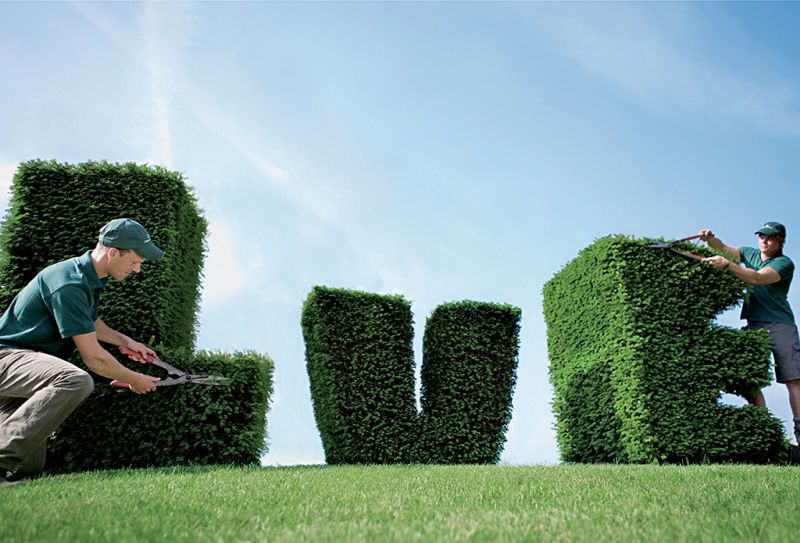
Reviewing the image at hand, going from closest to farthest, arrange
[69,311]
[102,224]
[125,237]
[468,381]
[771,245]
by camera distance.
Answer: [69,311], [125,237], [102,224], [771,245], [468,381]

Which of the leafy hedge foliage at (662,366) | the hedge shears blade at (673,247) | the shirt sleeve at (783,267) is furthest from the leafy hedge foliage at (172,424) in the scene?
the shirt sleeve at (783,267)

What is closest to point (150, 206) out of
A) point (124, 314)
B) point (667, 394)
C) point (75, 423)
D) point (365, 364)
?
point (124, 314)

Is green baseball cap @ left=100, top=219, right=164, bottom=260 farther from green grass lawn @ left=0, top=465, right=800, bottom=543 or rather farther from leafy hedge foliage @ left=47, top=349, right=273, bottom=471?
green grass lawn @ left=0, top=465, right=800, bottom=543

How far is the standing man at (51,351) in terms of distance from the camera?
14.6ft

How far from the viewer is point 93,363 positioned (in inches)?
185

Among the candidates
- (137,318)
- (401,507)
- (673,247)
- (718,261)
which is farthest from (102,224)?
(718,261)

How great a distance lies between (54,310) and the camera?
15.3 feet

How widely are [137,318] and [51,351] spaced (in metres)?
1.55

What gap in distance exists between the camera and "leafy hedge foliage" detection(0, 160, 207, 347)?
648 centimetres

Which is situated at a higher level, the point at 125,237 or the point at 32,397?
the point at 125,237

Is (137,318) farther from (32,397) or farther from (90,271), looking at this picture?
(32,397)

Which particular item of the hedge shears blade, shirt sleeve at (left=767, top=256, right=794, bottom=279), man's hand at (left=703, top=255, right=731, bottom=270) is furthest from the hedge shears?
shirt sleeve at (left=767, top=256, right=794, bottom=279)

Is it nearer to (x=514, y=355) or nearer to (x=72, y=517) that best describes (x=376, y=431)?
(x=514, y=355)

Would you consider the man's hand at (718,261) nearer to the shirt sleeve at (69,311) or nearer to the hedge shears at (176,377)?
the hedge shears at (176,377)
